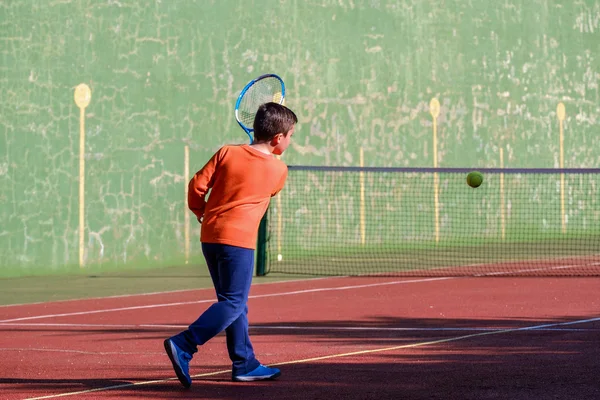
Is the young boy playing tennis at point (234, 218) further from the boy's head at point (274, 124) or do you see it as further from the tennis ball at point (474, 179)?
the tennis ball at point (474, 179)

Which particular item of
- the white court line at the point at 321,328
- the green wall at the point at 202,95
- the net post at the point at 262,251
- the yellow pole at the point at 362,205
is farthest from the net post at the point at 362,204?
the white court line at the point at 321,328

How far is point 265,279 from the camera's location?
46.1ft

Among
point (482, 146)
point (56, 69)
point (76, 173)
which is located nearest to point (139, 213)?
point (76, 173)

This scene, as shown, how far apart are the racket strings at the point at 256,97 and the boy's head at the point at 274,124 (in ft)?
3.69

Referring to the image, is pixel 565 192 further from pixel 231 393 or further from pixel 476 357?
pixel 231 393

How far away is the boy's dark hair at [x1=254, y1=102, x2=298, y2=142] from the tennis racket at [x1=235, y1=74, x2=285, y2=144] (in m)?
0.98

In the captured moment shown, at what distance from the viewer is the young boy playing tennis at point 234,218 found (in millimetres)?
6109

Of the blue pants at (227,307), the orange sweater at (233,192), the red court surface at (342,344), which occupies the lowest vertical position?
the red court surface at (342,344)

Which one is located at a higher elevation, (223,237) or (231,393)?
(223,237)

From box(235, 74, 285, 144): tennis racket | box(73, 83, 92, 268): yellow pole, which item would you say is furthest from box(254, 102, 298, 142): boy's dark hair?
box(73, 83, 92, 268): yellow pole

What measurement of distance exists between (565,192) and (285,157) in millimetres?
6862

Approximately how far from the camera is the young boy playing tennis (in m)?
6.11

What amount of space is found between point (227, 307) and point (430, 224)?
13.3m

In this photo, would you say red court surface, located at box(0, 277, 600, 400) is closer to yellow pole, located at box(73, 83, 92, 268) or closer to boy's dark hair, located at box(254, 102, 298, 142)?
boy's dark hair, located at box(254, 102, 298, 142)
